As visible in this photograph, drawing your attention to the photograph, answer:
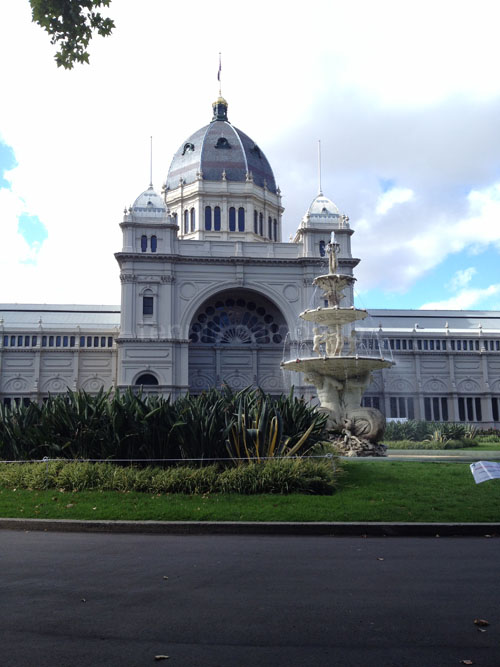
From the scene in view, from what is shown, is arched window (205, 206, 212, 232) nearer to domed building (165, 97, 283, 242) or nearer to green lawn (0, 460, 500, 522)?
domed building (165, 97, 283, 242)

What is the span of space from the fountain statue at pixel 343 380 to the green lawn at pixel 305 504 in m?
6.97

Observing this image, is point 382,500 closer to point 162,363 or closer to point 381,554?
point 381,554

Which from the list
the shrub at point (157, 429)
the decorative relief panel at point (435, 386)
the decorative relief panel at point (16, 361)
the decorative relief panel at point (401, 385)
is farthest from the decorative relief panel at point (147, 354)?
the shrub at point (157, 429)

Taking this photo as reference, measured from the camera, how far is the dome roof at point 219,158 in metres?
61.7

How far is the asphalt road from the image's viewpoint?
5035 millimetres

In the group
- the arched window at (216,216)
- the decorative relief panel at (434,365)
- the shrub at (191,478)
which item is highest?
the arched window at (216,216)

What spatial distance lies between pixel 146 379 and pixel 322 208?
20836mm

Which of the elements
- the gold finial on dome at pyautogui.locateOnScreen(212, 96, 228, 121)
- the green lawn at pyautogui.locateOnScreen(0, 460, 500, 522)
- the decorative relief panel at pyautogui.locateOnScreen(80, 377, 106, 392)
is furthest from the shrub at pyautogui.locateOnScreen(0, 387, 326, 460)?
the gold finial on dome at pyautogui.locateOnScreen(212, 96, 228, 121)

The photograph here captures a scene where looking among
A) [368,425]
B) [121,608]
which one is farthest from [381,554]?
[368,425]

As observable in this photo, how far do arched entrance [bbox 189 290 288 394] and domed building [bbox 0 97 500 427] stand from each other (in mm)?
87

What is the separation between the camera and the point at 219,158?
62250 millimetres

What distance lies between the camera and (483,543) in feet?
32.8

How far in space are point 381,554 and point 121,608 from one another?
407 centimetres

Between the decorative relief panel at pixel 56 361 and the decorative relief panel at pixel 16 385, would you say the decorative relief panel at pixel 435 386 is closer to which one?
the decorative relief panel at pixel 56 361
